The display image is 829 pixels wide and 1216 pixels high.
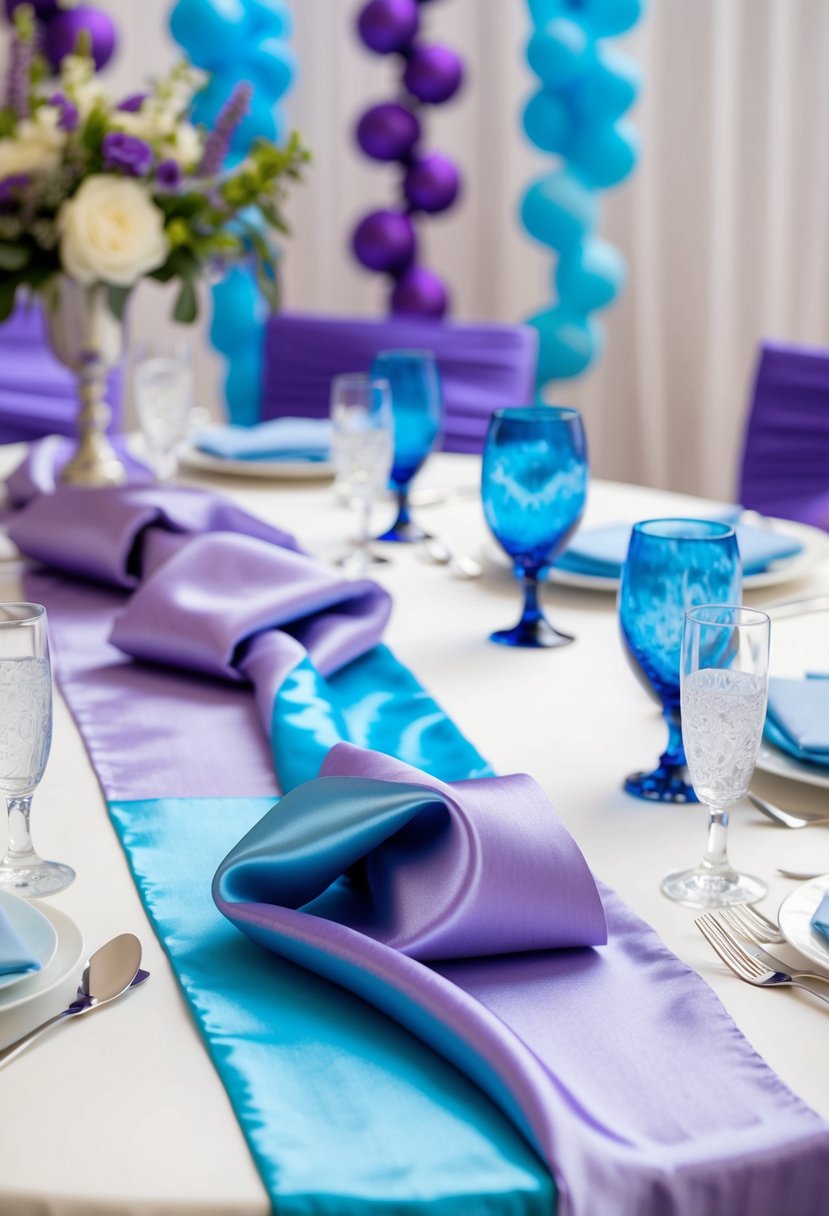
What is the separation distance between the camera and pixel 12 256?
197 centimetres

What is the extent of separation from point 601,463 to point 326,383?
260 cm

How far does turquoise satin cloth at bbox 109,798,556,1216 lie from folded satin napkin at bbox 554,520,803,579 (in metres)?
0.83

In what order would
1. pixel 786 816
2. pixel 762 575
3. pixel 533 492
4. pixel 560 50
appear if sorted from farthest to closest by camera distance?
pixel 560 50, pixel 762 575, pixel 533 492, pixel 786 816

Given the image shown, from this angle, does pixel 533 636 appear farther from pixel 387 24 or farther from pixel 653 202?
pixel 653 202

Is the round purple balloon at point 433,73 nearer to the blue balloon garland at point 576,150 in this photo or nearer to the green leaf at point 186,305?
the blue balloon garland at point 576,150

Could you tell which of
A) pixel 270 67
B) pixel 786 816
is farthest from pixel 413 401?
pixel 270 67

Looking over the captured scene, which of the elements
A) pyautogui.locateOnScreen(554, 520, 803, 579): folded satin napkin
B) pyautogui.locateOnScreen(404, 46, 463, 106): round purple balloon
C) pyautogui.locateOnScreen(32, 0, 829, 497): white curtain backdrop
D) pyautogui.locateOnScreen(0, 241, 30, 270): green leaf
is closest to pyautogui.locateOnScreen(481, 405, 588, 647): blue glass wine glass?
pyautogui.locateOnScreen(554, 520, 803, 579): folded satin napkin

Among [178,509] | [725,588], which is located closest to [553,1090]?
[725,588]

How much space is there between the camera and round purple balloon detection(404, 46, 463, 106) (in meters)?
4.45

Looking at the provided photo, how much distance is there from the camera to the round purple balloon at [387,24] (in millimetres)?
4344

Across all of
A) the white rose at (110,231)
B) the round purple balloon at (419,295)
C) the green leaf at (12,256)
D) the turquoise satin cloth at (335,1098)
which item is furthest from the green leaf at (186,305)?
the round purple balloon at (419,295)

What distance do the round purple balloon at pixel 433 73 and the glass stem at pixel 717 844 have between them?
155 inches

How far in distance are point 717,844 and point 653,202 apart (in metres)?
4.57

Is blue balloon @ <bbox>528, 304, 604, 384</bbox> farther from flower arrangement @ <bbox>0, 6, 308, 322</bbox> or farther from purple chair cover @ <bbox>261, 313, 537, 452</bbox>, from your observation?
flower arrangement @ <bbox>0, 6, 308, 322</bbox>
